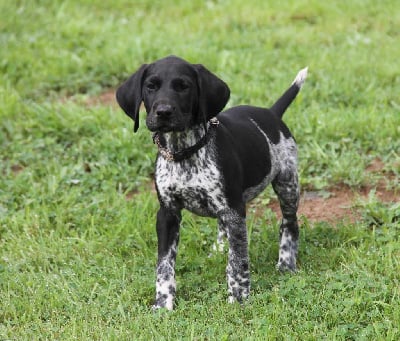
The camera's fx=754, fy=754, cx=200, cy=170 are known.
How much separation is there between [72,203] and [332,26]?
208 inches

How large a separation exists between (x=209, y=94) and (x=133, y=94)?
500 mm

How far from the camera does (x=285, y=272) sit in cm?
559

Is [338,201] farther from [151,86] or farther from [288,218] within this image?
[151,86]

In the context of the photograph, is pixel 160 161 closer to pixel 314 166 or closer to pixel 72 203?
pixel 72 203

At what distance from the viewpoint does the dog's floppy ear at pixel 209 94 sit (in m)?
4.76

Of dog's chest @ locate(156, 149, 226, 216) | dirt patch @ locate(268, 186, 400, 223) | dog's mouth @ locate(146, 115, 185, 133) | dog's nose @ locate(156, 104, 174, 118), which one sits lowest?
dirt patch @ locate(268, 186, 400, 223)

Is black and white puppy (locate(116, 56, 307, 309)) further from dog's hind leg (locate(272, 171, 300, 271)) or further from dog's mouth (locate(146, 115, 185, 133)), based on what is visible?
dog's hind leg (locate(272, 171, 300, 271))

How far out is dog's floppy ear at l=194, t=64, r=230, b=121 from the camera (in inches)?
187

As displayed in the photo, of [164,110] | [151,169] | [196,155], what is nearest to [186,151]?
[196,155]

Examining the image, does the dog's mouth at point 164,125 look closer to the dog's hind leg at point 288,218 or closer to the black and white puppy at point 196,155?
the black and white puppy at point 196,155

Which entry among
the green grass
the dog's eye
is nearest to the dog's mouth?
the dog's eye

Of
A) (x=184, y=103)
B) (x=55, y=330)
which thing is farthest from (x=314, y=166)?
(x=55, y=330)

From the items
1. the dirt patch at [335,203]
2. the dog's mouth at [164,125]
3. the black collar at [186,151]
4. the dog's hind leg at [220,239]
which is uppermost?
the dog's mouth at [164,125]

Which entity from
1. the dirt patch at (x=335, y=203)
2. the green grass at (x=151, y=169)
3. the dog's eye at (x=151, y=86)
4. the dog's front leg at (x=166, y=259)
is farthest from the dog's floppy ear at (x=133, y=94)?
the dirt patch at (x=335, y=203)
